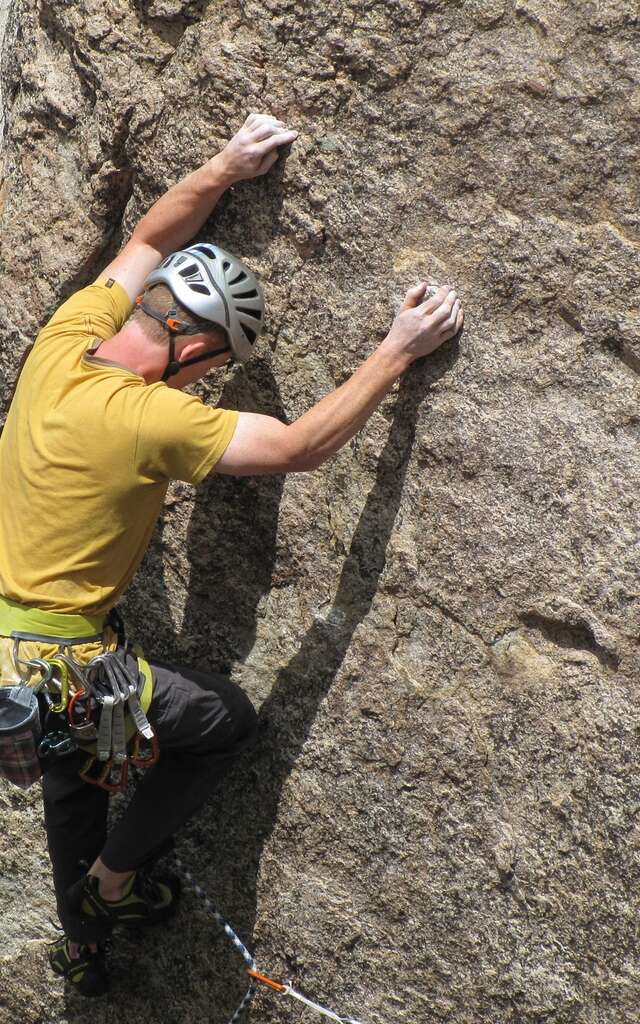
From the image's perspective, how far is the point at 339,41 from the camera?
410cm

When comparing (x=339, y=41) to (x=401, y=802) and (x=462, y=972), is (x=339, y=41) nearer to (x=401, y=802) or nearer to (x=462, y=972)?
(x=401, y=802)

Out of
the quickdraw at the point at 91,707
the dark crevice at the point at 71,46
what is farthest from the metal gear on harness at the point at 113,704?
the dark crevice at the point at 71,46

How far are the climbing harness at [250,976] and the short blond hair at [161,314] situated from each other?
235cm

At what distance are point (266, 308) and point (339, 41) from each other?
104cm

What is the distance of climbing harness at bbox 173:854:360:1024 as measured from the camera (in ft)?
14.8

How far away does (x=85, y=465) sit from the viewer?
3803 mm

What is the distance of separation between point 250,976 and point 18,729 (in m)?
1.69

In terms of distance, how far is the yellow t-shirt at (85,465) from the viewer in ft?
12.2

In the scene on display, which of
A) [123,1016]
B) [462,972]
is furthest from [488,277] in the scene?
[123,1016]

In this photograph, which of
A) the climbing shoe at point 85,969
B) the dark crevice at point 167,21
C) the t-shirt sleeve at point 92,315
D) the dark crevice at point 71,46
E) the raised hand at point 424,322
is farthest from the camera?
the climbing shoe at point 85,969

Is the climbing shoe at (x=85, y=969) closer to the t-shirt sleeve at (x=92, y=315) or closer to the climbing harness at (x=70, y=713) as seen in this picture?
the climbing harness at (x=70, y=713)

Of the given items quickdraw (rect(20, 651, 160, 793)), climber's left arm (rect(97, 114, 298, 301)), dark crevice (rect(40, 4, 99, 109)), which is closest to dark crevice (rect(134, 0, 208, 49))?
dark crevice (rect(40, 4, 99, 109))

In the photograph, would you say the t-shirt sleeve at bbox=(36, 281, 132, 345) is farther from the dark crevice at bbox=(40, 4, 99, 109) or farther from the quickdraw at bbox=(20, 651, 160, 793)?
the quickdraw at bbox=(20, 651, 160, 793)

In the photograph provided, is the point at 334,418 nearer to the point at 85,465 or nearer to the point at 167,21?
the point at 85,465
